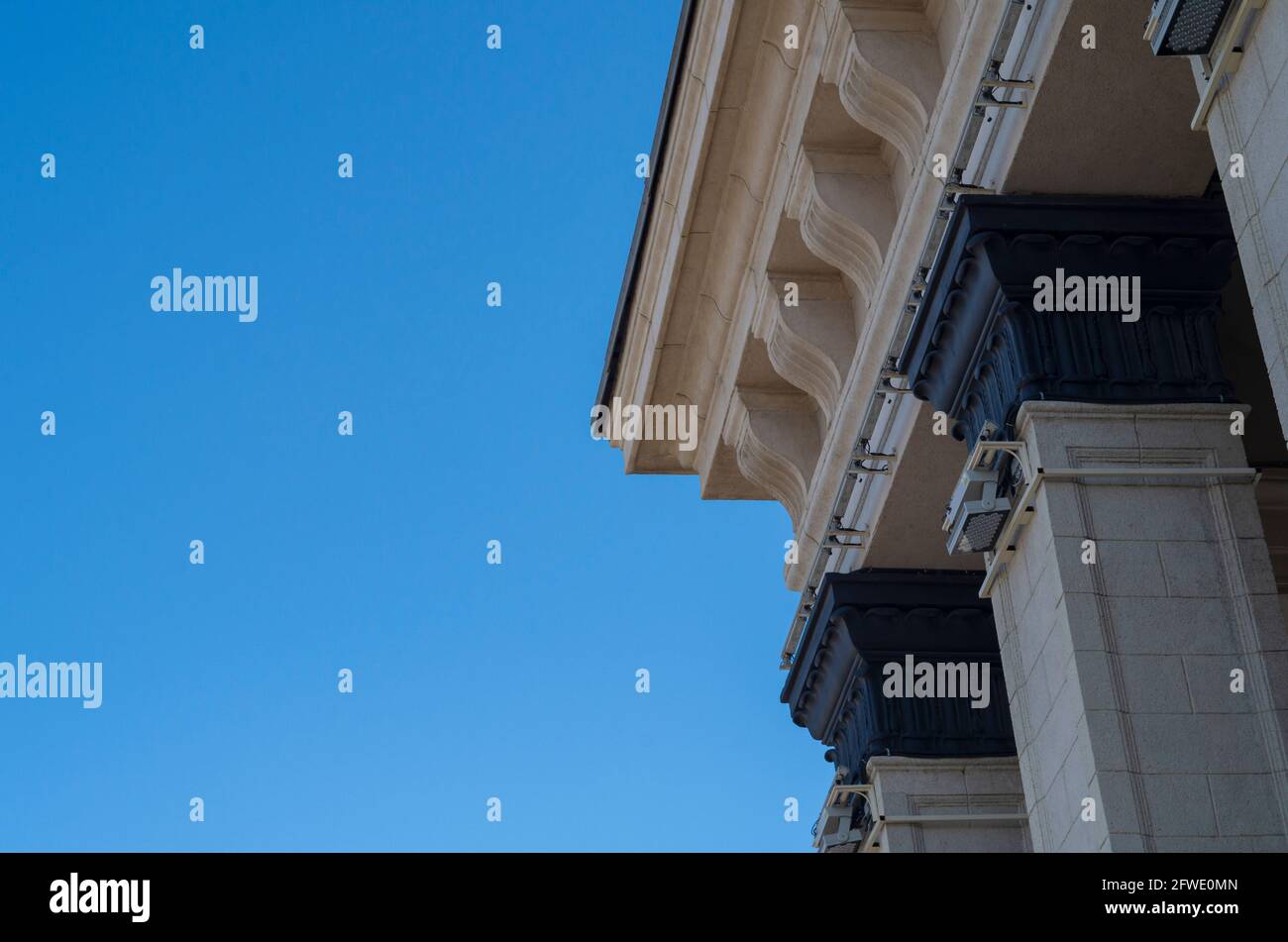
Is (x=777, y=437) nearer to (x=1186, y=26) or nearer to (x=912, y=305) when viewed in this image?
(x=912, y=305)

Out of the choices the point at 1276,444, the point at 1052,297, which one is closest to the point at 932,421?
the point at 1052,297

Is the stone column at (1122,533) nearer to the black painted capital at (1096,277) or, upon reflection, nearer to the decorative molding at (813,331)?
the black painted capital at (1096,277)

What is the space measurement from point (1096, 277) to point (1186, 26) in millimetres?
3451

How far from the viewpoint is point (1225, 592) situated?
35.6 ft

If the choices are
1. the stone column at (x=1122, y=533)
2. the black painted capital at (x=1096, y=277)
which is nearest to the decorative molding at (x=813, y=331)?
the stone column at (x=1122, y=533)

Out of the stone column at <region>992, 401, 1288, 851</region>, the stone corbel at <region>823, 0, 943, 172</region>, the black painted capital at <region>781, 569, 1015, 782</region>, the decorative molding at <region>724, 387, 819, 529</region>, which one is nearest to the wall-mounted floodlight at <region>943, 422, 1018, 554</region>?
the stone column at <region>992, 401, 1288, 851</region>

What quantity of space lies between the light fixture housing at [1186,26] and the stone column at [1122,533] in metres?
3.20

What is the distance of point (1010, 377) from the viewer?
11820 millimetres

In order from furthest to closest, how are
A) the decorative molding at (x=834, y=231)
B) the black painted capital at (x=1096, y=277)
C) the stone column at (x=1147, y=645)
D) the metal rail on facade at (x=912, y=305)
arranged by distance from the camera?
the decorative molding at (x=834, y=231) → the black painted capital at (x=1096, y=277) → the metal rail on facade at (x=912, y=305) → the stone column at (x=1147, y=645)

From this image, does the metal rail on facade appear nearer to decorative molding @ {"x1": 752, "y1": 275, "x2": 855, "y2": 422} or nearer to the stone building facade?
the stone building facade

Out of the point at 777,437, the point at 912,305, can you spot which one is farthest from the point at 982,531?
the point at 777,437

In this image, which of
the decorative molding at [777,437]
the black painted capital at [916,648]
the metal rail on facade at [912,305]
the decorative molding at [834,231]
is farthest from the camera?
the decorative molding at [777,437]

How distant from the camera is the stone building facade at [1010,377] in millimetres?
10352
